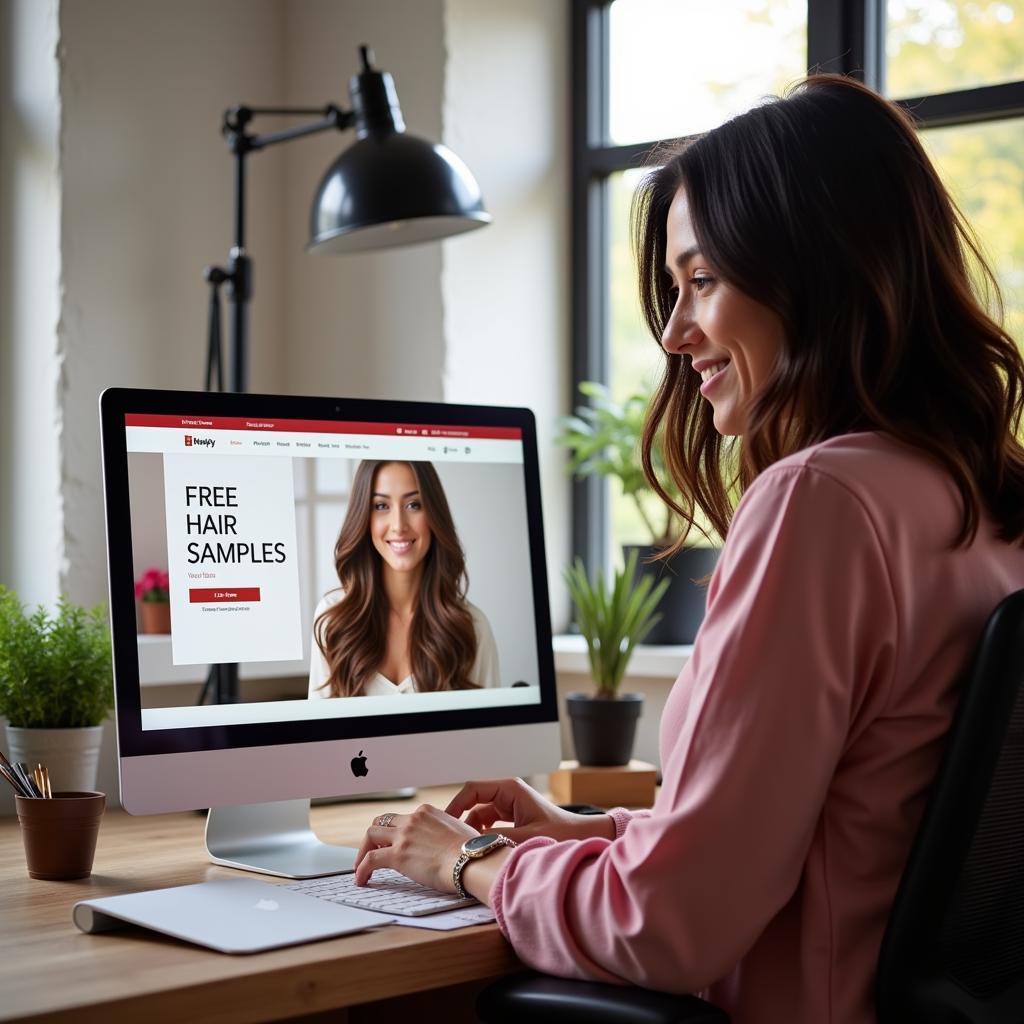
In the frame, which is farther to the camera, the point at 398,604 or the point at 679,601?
the point at 679,601

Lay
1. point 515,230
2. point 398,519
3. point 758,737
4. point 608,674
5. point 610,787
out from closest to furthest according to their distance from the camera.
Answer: point 758,737 < point 398,519 < point 610,787 < point 608,674 < point 515,230

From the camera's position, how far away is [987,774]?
101cm

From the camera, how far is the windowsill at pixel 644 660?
2.34 m

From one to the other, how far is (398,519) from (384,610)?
113 mm

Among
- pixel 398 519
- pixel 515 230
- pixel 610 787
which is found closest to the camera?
pixel 398 519

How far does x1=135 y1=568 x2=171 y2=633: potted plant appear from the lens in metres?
1.63

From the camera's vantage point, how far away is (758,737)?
1.00m

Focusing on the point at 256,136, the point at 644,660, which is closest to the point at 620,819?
the point at 644,660

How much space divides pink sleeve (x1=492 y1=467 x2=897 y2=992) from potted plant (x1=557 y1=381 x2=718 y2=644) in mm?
1369

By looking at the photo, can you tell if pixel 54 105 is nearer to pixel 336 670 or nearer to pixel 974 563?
pixel 336 670

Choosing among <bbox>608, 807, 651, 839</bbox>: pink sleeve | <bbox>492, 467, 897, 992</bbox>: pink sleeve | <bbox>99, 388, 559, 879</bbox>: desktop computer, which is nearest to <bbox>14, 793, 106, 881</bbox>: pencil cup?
<bbox>99, 388, 559, 879</bbox>: desktop computer

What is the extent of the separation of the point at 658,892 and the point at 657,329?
76cm

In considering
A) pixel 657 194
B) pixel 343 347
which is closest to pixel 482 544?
pixel 657 194

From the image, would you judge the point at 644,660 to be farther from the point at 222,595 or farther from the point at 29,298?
the point at 29,298
